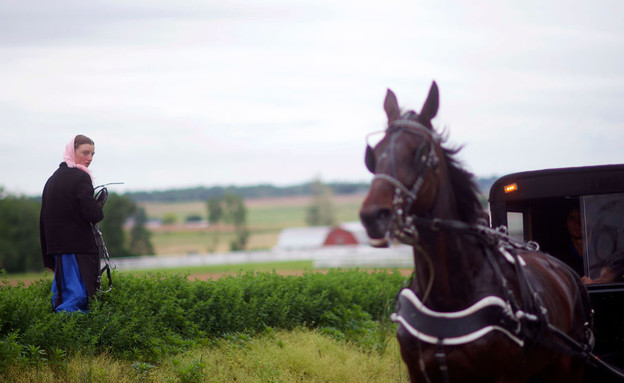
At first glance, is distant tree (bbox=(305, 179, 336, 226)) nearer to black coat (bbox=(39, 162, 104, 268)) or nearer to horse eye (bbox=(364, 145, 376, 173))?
black coat (bbox=(39, 162, 104, 268))

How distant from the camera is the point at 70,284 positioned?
22.8 feet

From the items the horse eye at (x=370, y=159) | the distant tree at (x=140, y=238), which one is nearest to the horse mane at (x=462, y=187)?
the horse eye at (x=370, y=159)

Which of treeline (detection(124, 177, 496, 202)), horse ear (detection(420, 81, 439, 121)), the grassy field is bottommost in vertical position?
the grassy field

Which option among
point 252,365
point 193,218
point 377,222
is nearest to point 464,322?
point 377,222

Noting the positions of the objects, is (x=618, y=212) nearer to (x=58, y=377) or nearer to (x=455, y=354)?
(x=455, y=354)

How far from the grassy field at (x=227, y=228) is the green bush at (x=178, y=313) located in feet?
225

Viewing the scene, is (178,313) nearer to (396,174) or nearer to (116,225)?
(396,174)

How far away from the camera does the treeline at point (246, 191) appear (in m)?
124

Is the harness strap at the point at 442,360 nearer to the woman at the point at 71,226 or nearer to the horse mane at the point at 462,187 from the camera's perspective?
the horse mane at the point at 462,187

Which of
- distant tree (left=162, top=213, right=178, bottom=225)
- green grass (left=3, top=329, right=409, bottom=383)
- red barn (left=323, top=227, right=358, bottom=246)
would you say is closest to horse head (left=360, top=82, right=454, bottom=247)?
green grass (left=3, top=329, right=409, bottom=383)

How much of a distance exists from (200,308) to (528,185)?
3.85m

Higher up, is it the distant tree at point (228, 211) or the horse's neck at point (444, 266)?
the horse's neck at point (444, 266)

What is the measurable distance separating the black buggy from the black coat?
13.5 feet

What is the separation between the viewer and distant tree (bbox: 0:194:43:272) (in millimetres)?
51781
